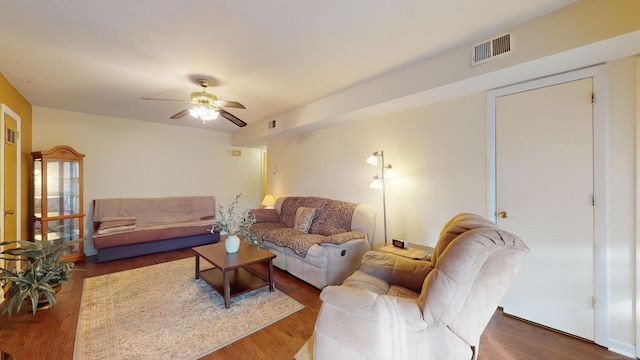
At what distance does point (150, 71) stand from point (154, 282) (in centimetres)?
248

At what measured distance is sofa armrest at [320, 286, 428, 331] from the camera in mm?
1289

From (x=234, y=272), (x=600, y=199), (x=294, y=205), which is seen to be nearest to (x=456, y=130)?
(x=600, y=199)

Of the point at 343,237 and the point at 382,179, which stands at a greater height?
Answer: the point at 382,179

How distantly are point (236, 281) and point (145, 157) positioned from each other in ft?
12.0

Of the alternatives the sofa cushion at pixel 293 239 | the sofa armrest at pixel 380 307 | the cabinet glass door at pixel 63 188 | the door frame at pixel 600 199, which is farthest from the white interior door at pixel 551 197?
the cabinet glass door at pixel 63 188

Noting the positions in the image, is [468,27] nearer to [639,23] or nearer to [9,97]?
[639,23]

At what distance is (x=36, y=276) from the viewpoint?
232cm

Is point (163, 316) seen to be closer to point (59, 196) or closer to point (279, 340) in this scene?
point (279, 340)

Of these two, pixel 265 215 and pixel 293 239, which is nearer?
pixel 293 239

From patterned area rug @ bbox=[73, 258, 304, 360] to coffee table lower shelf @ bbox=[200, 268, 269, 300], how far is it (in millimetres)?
116

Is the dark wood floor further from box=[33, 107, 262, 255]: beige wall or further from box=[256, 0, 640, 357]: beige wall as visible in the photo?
box=[33, 107, 262, 255]: beige wall

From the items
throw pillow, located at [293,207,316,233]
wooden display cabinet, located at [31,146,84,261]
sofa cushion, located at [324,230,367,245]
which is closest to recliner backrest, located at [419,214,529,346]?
sofa cushion, located at [324,230,367,245]

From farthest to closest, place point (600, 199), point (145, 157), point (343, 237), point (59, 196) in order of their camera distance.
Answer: point (145, 157), point (59, 196), point (343, 237), point (600, 199)

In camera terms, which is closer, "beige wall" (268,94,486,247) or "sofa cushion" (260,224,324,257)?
"beige wall" (268,94,486,247)
